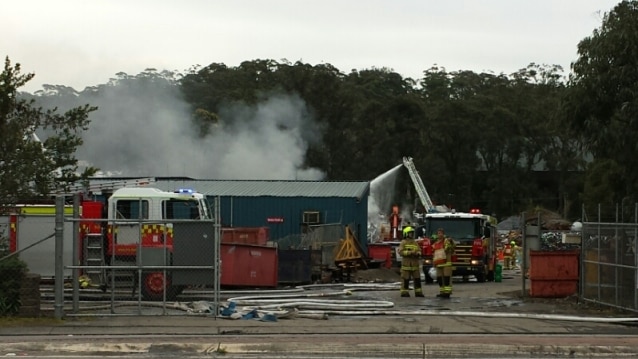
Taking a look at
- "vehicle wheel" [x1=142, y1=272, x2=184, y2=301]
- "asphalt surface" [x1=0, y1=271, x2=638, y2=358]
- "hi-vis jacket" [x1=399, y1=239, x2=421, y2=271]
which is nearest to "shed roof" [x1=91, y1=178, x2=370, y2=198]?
"hi-vis jacket" [x1=399, y1=239, x2=421, y2=271]

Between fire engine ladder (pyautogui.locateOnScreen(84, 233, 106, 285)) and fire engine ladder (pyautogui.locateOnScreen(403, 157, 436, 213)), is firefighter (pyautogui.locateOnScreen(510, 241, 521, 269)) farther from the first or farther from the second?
fire engine ladder (pyautogui.locateOnScreen(84, 233, 106, 285))

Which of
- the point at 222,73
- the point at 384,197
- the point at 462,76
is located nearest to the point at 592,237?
the point at 384,197

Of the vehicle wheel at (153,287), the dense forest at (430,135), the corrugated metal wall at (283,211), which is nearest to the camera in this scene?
the vehicle wheel at (153,287)

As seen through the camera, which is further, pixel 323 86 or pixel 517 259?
pixel 323 86

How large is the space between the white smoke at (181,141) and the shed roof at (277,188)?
1213 centimetres

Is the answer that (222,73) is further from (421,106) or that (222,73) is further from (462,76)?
(462,76)

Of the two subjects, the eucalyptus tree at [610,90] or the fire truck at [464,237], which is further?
the fire truck at [464,237]

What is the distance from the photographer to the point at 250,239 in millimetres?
29984

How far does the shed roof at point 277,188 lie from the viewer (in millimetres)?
46438

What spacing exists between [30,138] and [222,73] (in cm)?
7065

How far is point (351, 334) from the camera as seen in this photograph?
14.8 m

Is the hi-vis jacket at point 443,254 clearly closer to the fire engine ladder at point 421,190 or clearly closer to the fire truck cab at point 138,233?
the fire truck cab at point 138,233

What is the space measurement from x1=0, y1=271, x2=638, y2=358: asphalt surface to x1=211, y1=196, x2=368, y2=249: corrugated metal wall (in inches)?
1018

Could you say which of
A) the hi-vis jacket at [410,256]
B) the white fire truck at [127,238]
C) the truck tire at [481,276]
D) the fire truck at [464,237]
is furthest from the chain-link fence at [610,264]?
the truck tire at [481,276]
